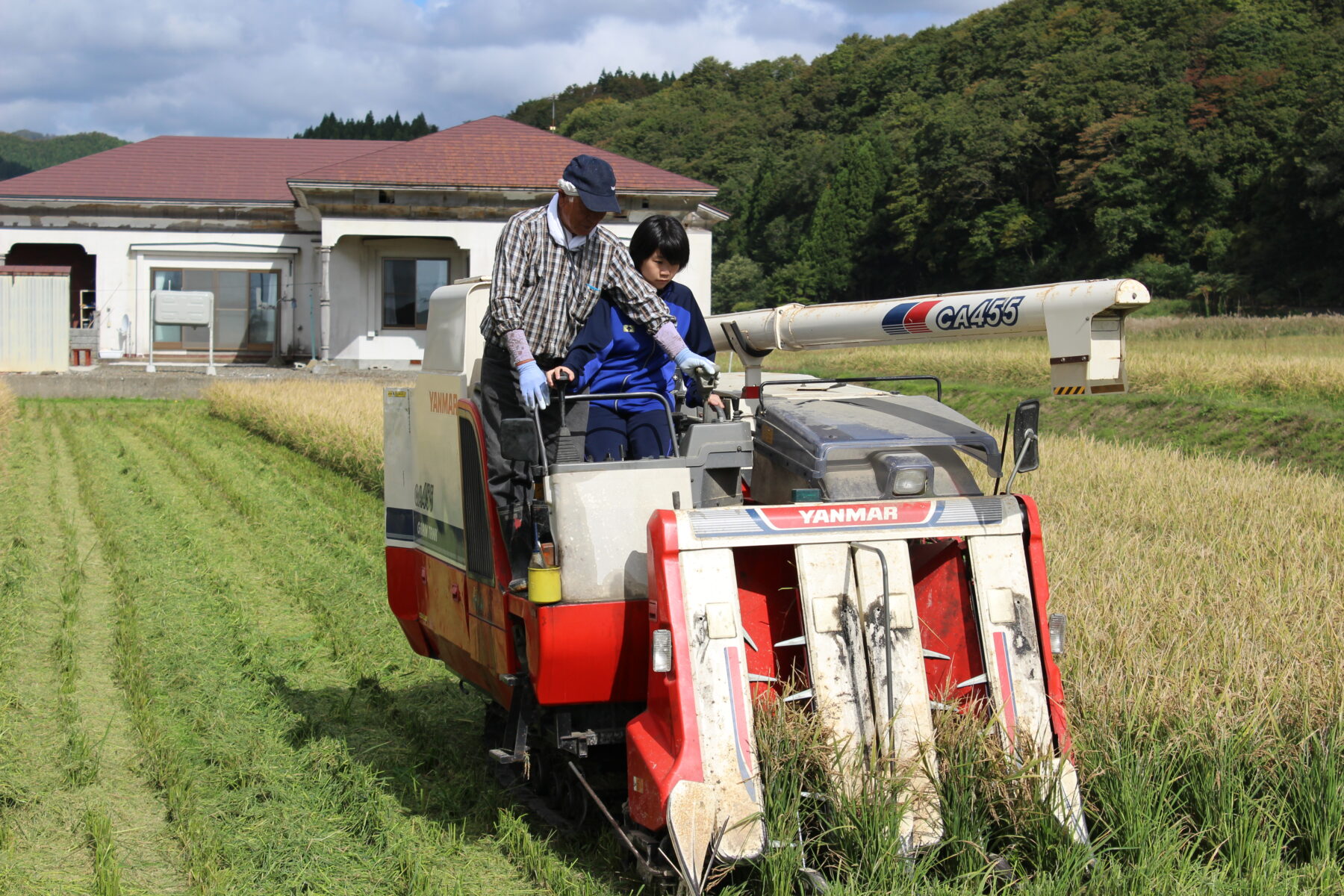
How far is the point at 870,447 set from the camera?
428cm

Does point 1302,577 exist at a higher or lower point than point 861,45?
lower

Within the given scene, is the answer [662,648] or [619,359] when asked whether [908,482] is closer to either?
[662,648]

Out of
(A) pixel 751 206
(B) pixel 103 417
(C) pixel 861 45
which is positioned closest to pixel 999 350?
(B) pixel 103 417

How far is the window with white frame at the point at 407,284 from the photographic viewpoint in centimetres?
3192

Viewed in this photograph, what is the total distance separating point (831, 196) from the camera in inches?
3051

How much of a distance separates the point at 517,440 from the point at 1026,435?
1711mm

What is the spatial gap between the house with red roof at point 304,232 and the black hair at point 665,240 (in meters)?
24.8

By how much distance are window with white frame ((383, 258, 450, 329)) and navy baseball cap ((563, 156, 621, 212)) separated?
2784cm

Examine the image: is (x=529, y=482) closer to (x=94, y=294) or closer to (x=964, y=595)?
(x=964, y=595)

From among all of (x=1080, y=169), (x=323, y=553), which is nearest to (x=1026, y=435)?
(x=323, y=553)

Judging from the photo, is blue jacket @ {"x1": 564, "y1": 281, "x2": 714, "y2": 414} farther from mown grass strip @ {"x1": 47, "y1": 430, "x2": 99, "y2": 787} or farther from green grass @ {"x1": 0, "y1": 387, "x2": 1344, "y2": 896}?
mown grass strip @ {"x1": 47, "y1": 430, "x2": 99, "y2": 787}

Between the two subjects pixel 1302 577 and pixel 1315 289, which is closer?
pixel 1302 577

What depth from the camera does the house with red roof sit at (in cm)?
3045

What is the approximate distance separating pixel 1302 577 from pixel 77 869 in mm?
6248
